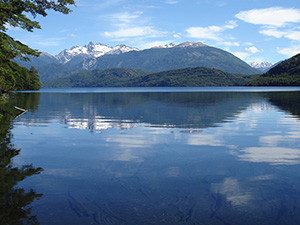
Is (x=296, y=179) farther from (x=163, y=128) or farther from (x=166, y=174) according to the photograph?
(x=163, y=128)

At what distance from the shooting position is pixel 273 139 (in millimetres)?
25781

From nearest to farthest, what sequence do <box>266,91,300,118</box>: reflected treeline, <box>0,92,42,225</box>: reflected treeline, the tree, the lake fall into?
<box>0,92,42,225</box>: reflected treeline → the lake → the tree → <box>266,91,300,118</box>: reflected treeline

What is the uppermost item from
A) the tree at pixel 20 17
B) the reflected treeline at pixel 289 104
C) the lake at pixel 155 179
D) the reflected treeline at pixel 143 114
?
the tree at pixel 20 17

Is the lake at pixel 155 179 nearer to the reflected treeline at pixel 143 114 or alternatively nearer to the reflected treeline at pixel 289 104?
the reflected treeline at pixel 143 114

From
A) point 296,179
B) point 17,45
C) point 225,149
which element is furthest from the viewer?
point 17,45

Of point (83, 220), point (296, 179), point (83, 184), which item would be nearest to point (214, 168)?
point (296, 179)

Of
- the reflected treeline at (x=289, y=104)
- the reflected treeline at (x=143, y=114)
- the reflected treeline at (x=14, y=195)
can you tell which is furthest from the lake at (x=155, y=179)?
the reflected treeline at (x=289, y=104)

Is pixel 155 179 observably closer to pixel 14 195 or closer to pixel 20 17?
pixel 14 195

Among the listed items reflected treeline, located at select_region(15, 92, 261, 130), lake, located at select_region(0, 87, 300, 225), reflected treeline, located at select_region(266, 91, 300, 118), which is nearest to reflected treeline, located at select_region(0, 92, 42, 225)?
lake, located at select_region(0, 87, 300, 225)

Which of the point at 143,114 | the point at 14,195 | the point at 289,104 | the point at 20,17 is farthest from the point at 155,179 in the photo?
the point at 289,104

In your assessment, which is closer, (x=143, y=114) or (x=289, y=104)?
(x=143, y=114)

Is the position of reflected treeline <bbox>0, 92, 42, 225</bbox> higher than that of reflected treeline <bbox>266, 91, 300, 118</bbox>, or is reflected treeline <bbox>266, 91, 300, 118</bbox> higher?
reflected treeline <bbox>266, 91, 300, 118</bbox>

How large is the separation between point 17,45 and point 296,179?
2218 centimetres

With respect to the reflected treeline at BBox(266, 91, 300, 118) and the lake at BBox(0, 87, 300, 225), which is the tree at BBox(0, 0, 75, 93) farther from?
the reflected treeline at BBox(266, 91, 300, 118)
